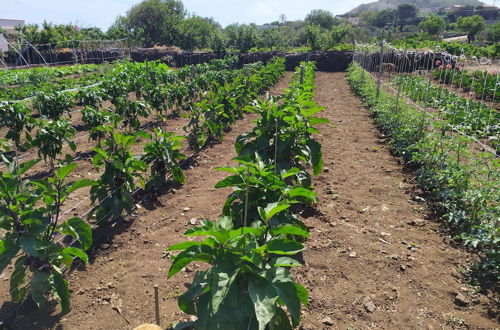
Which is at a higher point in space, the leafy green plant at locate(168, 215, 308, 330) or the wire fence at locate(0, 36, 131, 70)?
the wire fence at locate(0, 36, 131, 70)

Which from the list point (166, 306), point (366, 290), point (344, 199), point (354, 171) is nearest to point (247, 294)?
point (166, 306)

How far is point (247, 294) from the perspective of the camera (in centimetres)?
211

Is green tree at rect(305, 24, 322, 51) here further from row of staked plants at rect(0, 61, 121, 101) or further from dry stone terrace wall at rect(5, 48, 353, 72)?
row of staked plants at rect(0, 61, 121, 101)

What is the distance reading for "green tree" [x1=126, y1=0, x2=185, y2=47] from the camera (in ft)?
146

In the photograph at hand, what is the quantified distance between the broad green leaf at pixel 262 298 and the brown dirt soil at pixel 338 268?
1054mm

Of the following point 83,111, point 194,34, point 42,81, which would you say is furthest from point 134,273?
point 194,34

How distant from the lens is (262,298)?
1.93 meters

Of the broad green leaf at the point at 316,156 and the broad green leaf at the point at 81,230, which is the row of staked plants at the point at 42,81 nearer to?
the broad green leaf at the point at 81,230

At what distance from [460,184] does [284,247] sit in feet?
10.7

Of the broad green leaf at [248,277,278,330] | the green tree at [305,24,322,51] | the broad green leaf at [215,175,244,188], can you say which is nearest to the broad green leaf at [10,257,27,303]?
the broad green leaf at [215,175,244,188]

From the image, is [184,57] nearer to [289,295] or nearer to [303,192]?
[303,192]

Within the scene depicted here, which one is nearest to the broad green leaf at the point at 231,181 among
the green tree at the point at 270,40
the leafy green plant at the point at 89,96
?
the leafy green plant at the point at 89,96

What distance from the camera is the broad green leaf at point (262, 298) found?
184 centimetres

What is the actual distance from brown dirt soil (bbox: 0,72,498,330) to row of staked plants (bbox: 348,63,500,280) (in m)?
0.24
